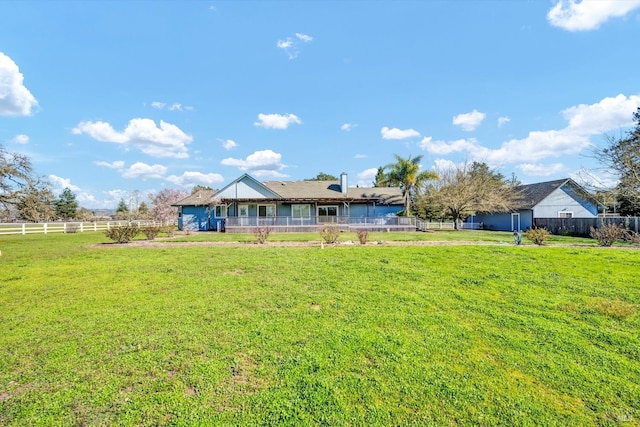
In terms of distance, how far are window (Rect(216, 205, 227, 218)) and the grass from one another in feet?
67.4

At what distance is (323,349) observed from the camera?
3.64 metres

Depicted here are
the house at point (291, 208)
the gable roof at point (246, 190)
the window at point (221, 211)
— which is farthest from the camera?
the window at point (221, 211)

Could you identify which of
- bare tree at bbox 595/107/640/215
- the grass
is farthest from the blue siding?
Result: bare tree at bbox 595/107/640/215

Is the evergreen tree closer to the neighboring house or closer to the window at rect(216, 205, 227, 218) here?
the window at rect(216, 205, 227, 218)

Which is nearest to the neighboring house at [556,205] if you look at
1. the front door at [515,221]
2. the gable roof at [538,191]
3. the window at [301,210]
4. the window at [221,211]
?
the gable roof at [538,191]

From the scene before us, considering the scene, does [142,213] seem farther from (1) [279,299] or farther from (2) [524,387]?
(2) [524,387]

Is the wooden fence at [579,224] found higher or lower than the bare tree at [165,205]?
lower

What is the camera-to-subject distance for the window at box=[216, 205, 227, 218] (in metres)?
27.6

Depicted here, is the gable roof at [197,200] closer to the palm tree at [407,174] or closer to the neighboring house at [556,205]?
the palm tree at [407,174]

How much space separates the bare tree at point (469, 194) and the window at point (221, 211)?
22.1 m

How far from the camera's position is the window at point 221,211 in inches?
1085

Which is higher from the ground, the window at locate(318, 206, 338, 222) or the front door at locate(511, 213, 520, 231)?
the window at locate(318, 206, 338, 222)

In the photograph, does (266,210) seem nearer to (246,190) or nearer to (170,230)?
(246,190)

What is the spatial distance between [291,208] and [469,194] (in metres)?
17.7
